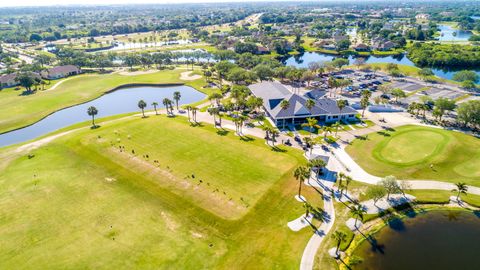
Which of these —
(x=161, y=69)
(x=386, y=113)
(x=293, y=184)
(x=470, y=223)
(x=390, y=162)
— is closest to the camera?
(x=470, y=223)

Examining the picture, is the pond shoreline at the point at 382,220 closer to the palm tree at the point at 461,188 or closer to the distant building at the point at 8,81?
the palm tree at the point at 461,188

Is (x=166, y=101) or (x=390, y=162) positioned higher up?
(x=166, y=101)

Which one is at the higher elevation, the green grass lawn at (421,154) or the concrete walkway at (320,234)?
the green grass lawn at (421,154)

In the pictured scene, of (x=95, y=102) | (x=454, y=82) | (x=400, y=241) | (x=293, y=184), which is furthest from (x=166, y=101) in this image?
(x=454, y=82)

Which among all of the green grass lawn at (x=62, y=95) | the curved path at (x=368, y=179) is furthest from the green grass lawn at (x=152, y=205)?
the green grass lawn at (x=62, y=95)

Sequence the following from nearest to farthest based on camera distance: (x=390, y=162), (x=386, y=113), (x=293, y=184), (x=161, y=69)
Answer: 1. (x=293, y=184)
2. (x=390, y=162)
3. (x=386, y=113)
4. (x=161, y=69)

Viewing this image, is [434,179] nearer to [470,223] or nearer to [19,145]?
[470,223]
